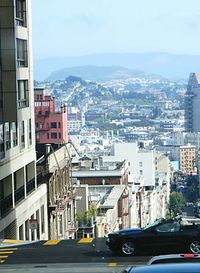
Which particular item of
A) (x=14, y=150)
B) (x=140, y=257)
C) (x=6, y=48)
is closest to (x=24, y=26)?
(x=6, y=48)

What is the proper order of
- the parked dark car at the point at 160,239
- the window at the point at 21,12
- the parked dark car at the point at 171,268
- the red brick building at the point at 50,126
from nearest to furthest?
the parked dark car at the point at 171,268
the parked dark car at the point at 160,239
the window at the point at 21,12
the red brick building at the point at 50,126

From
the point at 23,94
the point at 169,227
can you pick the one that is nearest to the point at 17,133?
the point at 23,94

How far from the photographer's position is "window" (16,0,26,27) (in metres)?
43.2

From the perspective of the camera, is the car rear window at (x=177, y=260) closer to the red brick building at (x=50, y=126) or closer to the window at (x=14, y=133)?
the window at (x=14, y=133)

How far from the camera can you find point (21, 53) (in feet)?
143

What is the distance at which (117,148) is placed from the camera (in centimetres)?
19150

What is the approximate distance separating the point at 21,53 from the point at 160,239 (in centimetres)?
2168

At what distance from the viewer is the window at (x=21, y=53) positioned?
4252 centimetres

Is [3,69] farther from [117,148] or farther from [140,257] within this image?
[117,148]

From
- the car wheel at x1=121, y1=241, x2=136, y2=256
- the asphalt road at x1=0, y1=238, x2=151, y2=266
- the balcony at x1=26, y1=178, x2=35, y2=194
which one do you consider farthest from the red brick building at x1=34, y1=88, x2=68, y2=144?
the car wheel at x1=121, y1=241, x2=136, y2=256

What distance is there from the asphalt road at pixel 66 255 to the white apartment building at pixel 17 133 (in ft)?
31.4

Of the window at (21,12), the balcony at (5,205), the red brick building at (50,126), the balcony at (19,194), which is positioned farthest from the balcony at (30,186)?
the red brick building at (50,126)

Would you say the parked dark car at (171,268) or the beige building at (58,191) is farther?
the beige building at (58,191)

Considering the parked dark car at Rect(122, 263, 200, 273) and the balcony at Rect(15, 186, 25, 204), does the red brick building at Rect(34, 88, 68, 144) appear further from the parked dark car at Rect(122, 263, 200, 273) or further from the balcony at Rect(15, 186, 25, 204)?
the parked dark car at Rect(122, 263, 200, 273)
